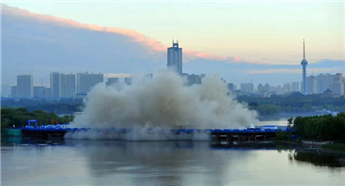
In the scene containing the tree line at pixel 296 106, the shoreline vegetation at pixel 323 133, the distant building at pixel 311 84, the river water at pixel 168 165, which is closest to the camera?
the river water at pixel 168 165

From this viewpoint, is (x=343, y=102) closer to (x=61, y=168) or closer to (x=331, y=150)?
(x=331, y=150)

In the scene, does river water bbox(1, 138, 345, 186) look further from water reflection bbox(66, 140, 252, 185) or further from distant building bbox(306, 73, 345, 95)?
distant building bbox(306, 73, 345, 95)

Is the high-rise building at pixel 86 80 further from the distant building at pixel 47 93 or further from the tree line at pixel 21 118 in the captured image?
the tree line at pixel 21 118

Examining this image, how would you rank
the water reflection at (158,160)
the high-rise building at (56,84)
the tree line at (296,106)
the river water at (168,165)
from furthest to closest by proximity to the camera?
the high-rise building at (56,84)
the tree line at (296,106)
the water reflection at (158,160)
the river water at (168,165)

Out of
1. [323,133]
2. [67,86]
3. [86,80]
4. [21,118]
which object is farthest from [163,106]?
[67,86]

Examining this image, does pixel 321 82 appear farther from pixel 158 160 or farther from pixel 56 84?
pixel 158 160

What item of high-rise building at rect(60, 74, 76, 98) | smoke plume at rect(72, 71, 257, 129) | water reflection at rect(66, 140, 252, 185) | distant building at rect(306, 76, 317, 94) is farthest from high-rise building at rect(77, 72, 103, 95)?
water reflection at rect(66, 140, 252, 185)

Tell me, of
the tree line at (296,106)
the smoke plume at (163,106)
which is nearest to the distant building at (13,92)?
the tree line at (296,106)
